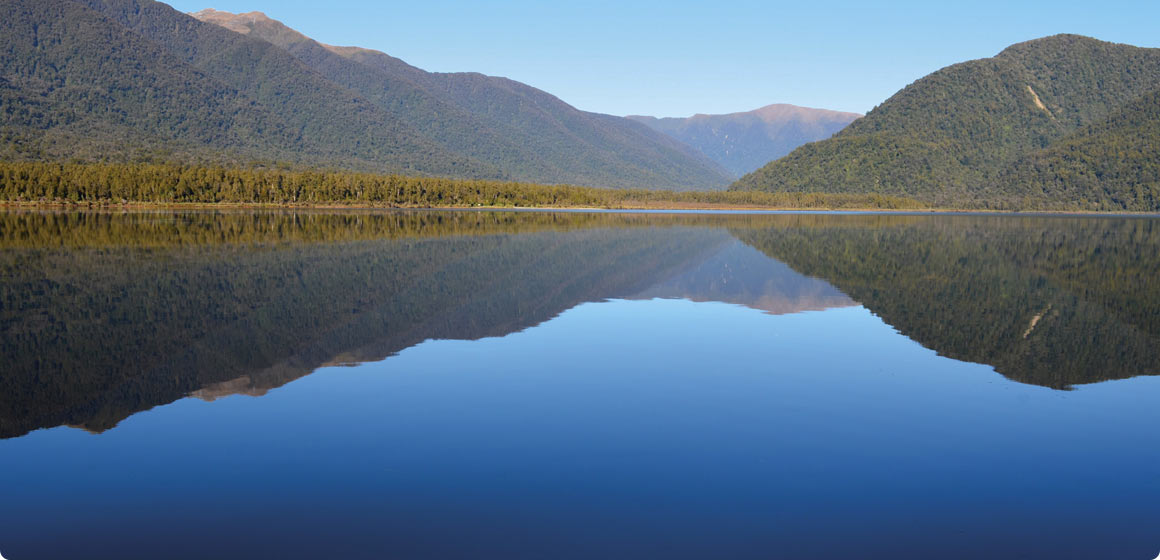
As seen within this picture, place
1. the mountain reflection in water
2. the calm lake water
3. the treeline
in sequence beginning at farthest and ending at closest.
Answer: the treeline
the mountain reflection in water
the calm lake water

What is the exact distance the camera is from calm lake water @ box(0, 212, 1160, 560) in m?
8.19

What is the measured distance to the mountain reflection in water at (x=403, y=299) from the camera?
15617 mm

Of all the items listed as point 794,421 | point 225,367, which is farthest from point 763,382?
point 225,367

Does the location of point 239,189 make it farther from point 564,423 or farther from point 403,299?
point 564,423

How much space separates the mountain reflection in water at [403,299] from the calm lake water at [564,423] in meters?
0.16

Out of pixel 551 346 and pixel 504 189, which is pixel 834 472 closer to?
pixel 551 346

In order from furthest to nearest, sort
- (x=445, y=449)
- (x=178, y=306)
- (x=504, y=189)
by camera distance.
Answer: (x=504, y=189) → (x=178, y=306) → (x=445, y=449)

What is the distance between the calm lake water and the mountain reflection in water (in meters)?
0.16

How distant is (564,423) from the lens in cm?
1198

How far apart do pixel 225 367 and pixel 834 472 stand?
11.5m

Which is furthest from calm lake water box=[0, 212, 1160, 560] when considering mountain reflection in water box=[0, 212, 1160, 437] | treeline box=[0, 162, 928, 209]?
treeline box=[0, 162, 928, 209]

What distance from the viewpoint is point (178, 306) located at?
2289 cm

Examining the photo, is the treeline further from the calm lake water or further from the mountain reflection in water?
the calm lake water

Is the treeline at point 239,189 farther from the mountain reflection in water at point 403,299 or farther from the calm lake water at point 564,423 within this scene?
the calm lake water at point 564,423
